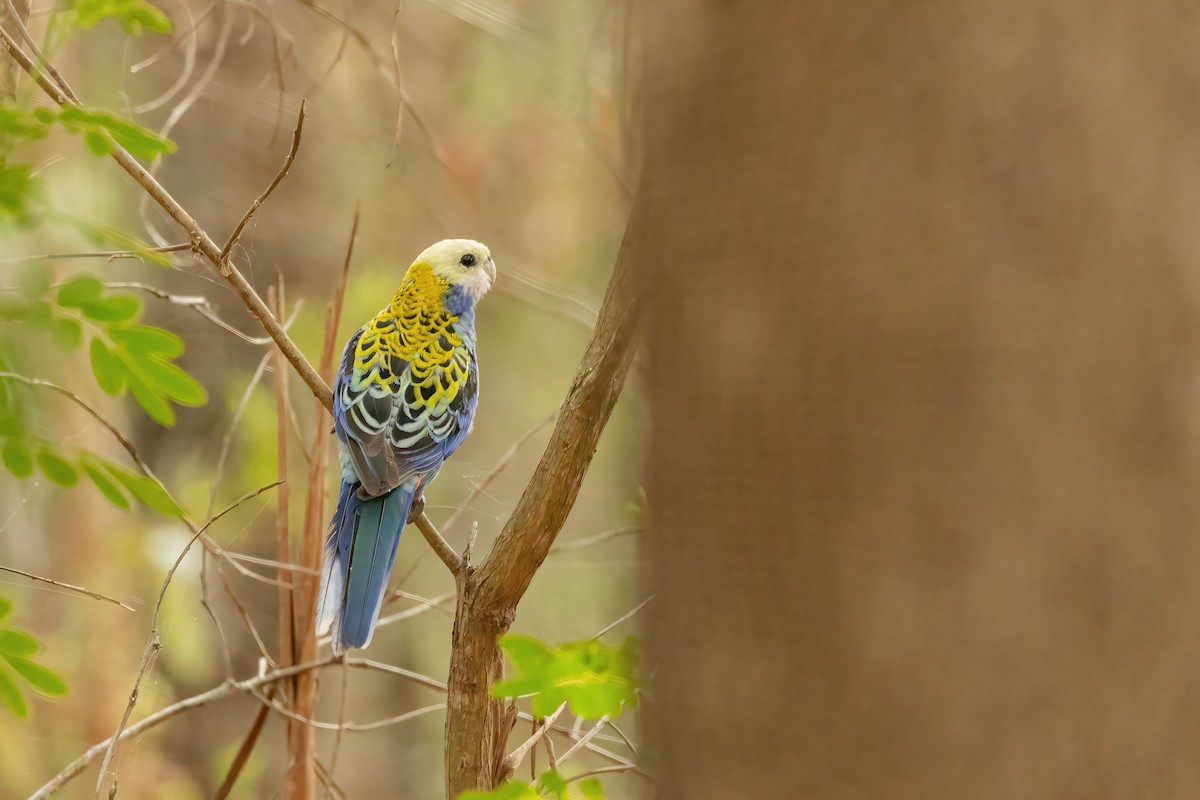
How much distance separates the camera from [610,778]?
6.42 feet

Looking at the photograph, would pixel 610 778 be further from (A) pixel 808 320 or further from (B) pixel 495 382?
(B) pixel 495 382

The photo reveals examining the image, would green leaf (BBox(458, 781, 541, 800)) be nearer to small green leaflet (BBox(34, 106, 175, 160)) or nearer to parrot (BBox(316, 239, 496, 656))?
parrot (BBox(316, 239, 496, 656))

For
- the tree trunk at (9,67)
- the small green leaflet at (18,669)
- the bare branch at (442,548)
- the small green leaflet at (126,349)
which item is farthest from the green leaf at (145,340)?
the tree trunk at (9,67)

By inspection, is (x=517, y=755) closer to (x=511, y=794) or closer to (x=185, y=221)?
(x=511, y=794)

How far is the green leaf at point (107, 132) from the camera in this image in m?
0.99

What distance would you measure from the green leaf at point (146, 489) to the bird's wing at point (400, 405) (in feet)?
1.44

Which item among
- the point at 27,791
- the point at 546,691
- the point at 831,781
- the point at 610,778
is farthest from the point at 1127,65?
the point at 27,791

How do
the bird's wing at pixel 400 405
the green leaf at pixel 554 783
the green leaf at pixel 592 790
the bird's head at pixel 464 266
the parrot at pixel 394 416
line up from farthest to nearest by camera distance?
the bird's head at pixel 464 266 → the bird's wing at pixel 400 405 → the parrot at pixel 394 416 → the green leaf at pixel 592 790 → the green leaf at pixel 554 783

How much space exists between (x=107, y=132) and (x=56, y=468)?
0.40 meters

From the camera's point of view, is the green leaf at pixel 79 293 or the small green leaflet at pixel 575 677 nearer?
the small green leaflet at pixel 575 677

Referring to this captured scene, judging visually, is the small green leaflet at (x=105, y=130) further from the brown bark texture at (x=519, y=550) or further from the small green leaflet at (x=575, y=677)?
the small green leaflet at (x=575, y=677)

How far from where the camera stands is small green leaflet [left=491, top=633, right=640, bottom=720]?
2.85 feet

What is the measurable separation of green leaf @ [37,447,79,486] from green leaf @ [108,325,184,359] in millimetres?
176

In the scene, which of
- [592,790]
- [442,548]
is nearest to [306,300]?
[442,548]
